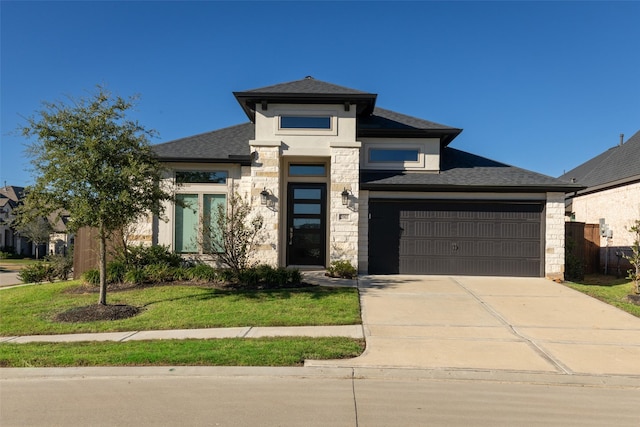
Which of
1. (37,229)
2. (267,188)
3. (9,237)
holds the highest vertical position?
(267,188)

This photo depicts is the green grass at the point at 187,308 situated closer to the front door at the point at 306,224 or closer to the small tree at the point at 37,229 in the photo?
the small tree at the point at 37,229

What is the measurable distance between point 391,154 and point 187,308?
8.52 meters

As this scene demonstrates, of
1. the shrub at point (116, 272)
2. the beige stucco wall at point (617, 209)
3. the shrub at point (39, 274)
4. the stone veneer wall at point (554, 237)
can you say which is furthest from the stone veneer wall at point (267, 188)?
the beige stucco wall at point (617, 209)

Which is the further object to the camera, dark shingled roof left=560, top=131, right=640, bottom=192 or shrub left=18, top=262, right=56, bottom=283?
dark shingled roof left=560, top=131, right=640, bottom=192

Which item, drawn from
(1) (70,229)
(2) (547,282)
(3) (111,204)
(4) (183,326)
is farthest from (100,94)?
(2) (547,282)

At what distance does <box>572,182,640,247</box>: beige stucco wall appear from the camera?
15.8 m

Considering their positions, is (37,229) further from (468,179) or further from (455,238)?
(468,179)

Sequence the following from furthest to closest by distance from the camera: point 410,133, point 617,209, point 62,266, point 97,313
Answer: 1. point 617,209
2. point 410,133
3. point 62,266
4. point 97,313

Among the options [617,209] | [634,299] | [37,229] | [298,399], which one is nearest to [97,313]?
[298,399]

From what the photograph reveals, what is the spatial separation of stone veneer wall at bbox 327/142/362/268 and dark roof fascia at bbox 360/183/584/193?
1.58 ft

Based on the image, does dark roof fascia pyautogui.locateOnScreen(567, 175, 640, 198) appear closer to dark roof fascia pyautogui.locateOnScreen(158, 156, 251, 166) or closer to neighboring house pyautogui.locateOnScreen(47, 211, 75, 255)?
dark roof fascia pyautogui.locateOnScreen(158, 156, 251, 166)

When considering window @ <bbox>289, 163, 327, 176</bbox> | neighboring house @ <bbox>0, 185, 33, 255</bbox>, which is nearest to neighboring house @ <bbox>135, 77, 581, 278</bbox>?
window @ <bbox>289, 163, 327, 176</bbox>

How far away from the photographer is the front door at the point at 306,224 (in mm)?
14195

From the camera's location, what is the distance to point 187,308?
354 inches
